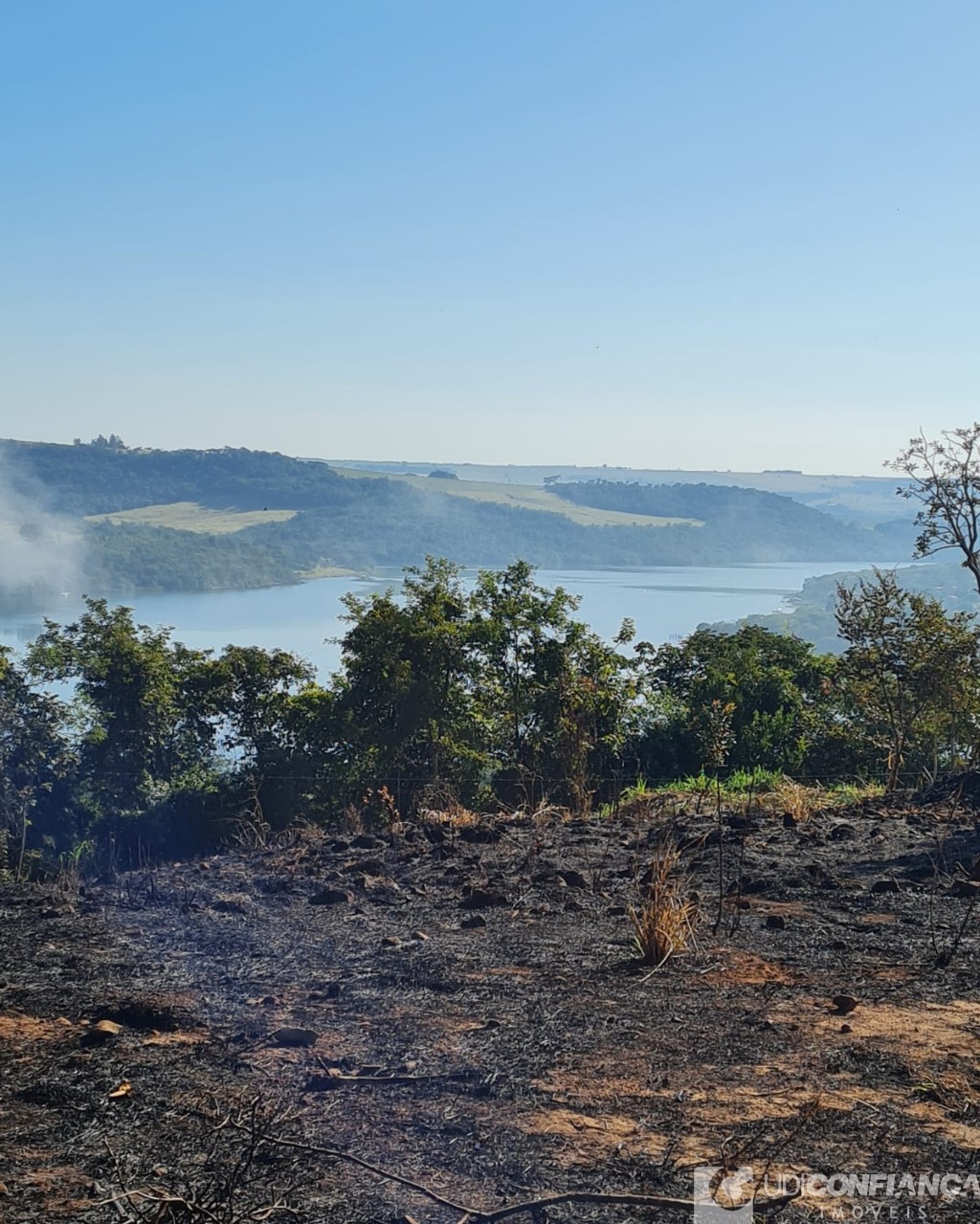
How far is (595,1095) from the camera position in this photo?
142 inches

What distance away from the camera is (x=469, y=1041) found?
4121 millimetres

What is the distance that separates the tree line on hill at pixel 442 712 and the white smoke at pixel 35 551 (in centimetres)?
8586

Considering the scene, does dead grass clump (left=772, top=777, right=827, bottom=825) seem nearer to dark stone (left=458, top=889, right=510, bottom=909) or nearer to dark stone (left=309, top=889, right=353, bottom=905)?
dark stone (left=458, top=889, right=510, bottom=909)

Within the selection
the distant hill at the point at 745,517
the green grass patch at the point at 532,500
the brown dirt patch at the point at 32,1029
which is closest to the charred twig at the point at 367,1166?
the brown dirt patch at the point at 32,1029

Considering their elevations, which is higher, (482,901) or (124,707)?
(482,901)

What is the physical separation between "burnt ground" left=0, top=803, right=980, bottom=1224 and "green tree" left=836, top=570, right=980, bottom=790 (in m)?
9.51

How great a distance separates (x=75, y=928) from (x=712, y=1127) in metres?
3.75

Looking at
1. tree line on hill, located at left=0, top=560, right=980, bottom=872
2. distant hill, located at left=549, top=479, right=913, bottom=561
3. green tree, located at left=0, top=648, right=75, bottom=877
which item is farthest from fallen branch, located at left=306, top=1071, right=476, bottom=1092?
distant hill, located at left=549, top=479, right=913, bottom=561

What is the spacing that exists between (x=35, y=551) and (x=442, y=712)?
110 metres

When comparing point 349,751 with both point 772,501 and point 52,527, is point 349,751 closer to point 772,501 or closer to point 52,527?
point 52,527

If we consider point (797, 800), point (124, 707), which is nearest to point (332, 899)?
point (797, 800)

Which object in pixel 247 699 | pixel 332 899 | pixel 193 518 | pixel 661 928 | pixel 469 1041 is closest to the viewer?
pixel 469 1041

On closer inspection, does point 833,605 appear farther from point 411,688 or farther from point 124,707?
point 411,688

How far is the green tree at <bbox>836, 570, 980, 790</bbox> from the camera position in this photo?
15.9 meters
